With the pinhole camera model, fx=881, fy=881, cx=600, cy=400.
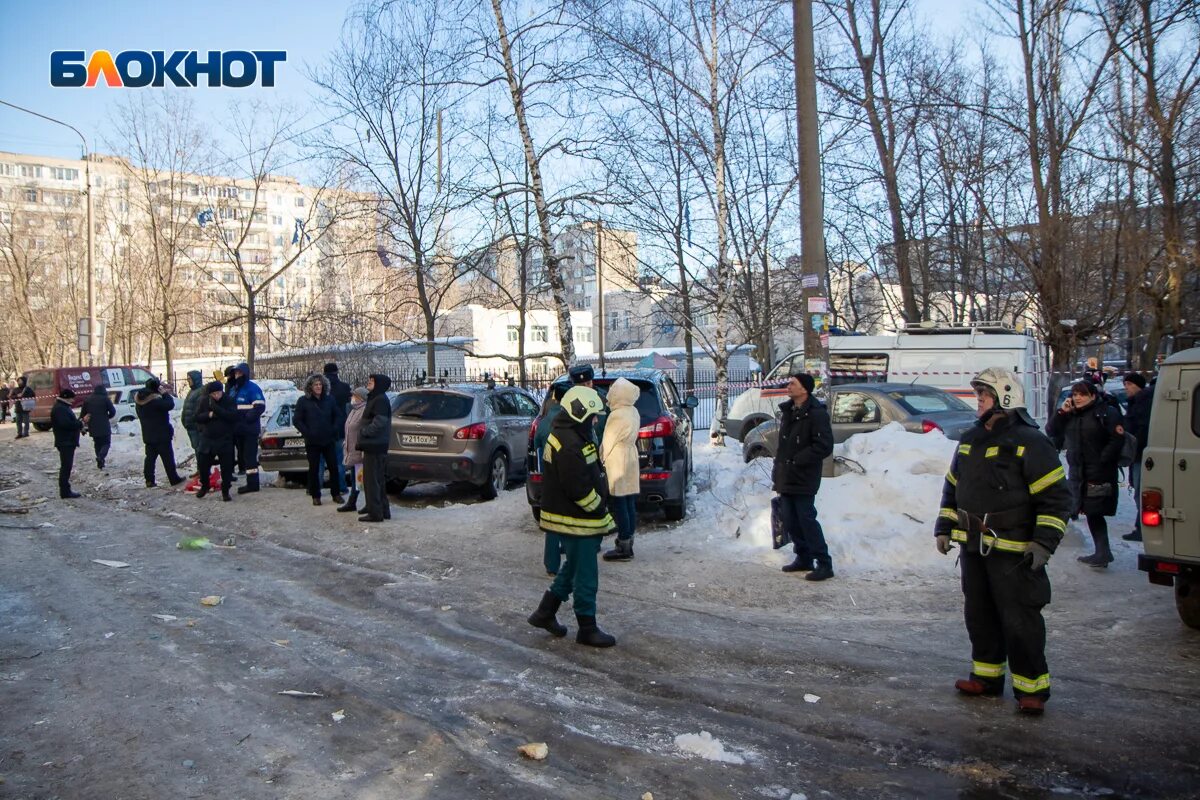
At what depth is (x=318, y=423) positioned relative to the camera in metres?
11.6

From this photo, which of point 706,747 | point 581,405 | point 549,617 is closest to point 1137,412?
point 581,405

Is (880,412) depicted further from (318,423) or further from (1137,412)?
(318,423)

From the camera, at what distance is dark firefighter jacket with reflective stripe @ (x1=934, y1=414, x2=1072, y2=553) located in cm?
470

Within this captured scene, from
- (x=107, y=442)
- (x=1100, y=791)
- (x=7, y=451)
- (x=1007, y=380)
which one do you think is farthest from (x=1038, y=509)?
(x=7, y=451)

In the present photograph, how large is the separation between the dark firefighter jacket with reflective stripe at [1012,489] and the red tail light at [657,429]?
5049 mm

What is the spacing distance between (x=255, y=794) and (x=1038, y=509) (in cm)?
412

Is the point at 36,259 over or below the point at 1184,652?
over

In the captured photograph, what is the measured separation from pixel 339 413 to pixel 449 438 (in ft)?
5.24

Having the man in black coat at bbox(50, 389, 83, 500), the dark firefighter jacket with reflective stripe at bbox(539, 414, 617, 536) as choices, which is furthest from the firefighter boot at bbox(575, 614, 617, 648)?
the man in black coat at bbox(50, 389, 83, 500)

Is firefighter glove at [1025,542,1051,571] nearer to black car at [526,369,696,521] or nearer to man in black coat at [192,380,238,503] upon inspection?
black car at [526,369,696,521]

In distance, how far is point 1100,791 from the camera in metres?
3.81

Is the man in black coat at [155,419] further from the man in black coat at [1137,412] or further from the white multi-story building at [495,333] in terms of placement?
the white multi-story building at [495,333]

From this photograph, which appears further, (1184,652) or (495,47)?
(495,47)

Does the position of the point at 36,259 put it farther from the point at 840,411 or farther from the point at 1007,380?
the point at 1007,380
